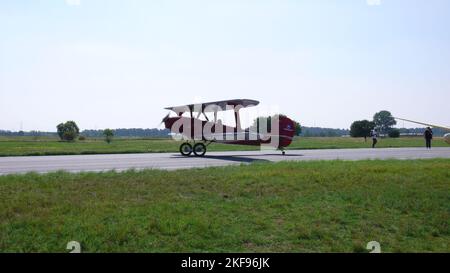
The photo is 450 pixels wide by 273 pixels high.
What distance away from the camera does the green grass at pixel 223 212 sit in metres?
5.80

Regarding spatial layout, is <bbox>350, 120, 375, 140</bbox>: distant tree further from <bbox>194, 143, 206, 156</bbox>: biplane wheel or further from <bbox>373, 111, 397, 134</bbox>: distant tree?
<bbox>194, 143, 206, 156</bbox>: biplane wheel

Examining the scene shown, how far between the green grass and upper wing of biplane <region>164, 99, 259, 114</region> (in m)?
10.1

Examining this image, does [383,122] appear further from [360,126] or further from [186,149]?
[186,149]

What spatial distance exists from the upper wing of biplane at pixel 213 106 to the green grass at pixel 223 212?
10.1m

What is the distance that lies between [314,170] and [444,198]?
14.6 ft

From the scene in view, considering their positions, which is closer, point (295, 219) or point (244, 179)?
point (295, 219)

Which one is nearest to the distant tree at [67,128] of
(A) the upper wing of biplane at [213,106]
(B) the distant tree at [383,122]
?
(A) the upper wing of biplane at [213,106]

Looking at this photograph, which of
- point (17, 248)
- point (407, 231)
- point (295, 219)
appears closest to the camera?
point (17, 248)
